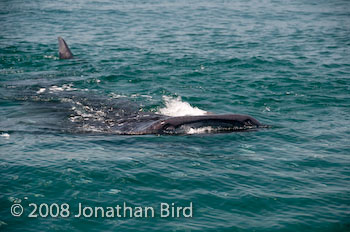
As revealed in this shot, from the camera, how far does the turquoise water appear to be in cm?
1082

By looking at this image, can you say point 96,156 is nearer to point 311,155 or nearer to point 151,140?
point 151,140

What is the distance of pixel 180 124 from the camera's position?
47.6ft

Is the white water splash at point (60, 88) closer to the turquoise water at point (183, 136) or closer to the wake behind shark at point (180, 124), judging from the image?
the turquoise water at point (183, 136)

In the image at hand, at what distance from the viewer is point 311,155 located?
552 inches

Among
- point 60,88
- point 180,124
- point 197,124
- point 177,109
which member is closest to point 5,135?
point 180,124

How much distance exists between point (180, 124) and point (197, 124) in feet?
1.88

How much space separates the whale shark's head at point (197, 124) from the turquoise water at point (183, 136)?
0.31 metres

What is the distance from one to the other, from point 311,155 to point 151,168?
528 centimetres

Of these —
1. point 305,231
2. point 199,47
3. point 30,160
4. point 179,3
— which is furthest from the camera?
point 179,3

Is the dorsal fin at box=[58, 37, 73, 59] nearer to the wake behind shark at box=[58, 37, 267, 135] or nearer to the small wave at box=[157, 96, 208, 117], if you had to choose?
the small wave at box=[157, 96, 208, 117]

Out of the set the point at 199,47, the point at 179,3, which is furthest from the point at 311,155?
the point at 179,3

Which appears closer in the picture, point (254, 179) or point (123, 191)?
point (123, 191)

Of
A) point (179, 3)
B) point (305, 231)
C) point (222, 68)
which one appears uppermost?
point (179, 3)

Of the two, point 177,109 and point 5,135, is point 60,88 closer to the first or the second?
point 177,109
